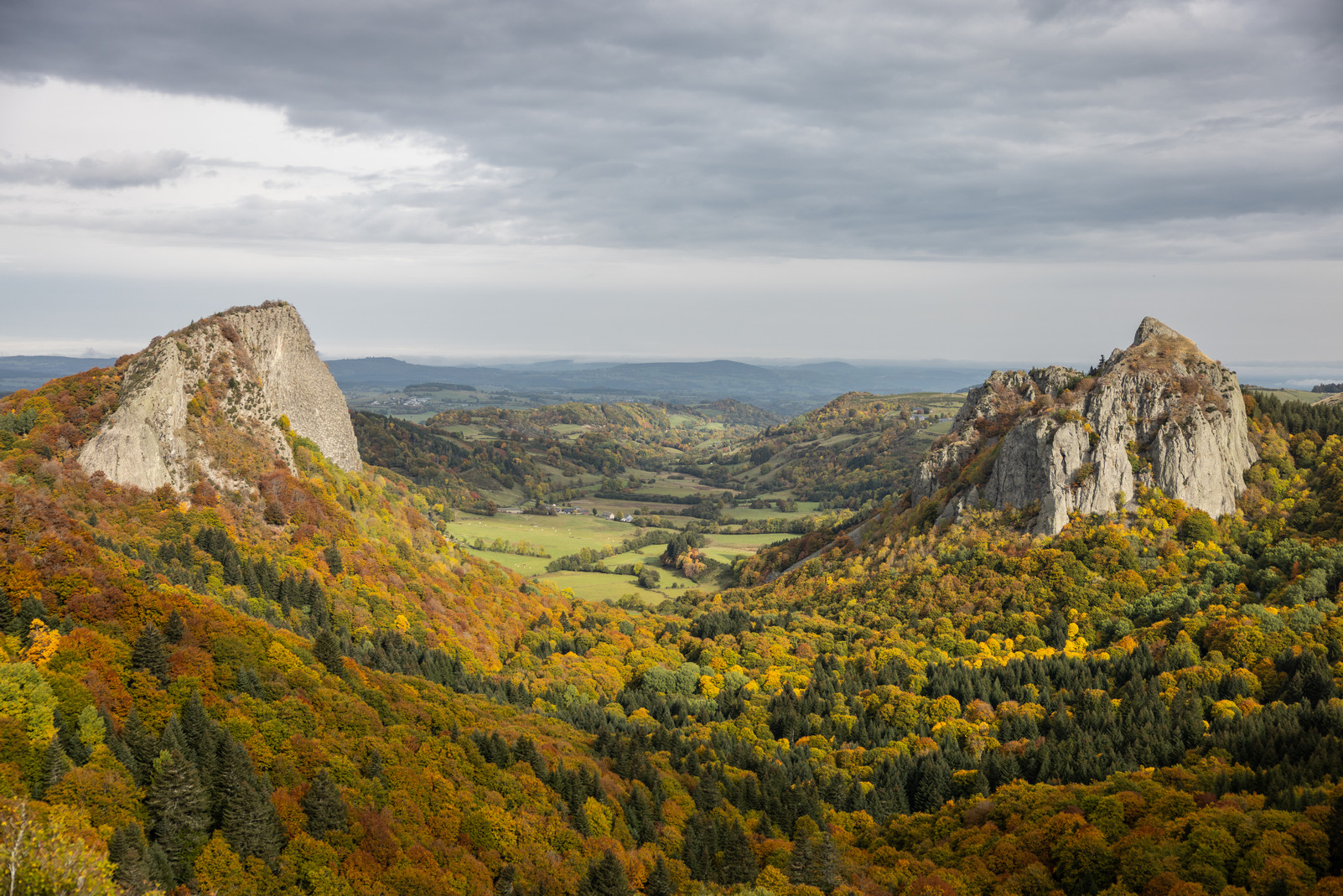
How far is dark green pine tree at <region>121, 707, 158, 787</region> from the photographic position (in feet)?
163

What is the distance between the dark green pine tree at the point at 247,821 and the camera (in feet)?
160

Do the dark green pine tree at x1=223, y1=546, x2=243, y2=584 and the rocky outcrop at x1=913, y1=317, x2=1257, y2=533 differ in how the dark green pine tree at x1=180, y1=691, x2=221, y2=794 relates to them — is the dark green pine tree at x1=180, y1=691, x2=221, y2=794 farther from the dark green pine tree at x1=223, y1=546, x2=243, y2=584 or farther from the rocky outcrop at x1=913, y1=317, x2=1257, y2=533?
the rocky outcrop at x1=913, y1=317, x2=1257, y2=533

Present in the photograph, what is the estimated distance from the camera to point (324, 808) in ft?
174

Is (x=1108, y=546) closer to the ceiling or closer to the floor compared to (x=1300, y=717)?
closer to the ceiling

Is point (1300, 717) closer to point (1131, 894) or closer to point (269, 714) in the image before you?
point (1131, 894)

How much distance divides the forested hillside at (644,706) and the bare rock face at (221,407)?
3647 millimetres

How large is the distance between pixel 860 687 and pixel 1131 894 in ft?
182

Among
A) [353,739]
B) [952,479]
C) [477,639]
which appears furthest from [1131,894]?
[952,479]

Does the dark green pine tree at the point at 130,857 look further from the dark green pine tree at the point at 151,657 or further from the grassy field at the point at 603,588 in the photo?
the grassy field at the point at 603,588

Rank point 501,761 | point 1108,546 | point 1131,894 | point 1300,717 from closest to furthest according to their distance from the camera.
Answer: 1. point 1131,894
2. point 501,761
3. point 1300,717
4. point 1108,546

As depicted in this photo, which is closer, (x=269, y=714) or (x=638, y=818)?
(x=269, y=714)

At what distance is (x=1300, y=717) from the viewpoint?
81688 millimetres

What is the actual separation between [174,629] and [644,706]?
209 feet

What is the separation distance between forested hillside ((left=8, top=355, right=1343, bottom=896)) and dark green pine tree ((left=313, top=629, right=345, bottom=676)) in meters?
0.32
